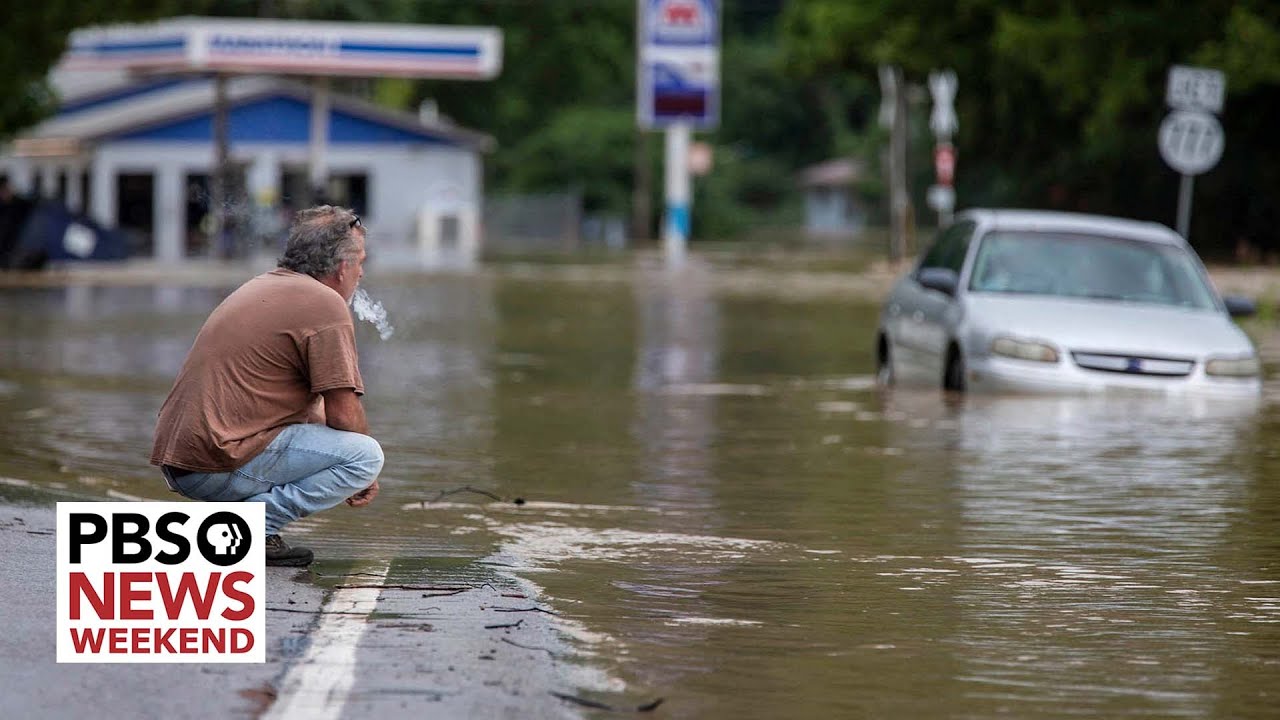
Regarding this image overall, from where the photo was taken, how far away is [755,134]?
402 ft

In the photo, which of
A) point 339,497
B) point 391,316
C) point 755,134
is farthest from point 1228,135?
point 755,134

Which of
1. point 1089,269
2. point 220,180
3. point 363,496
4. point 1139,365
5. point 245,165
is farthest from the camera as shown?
point 245,165

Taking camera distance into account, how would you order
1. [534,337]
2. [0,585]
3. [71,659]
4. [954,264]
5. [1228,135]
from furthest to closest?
[1228,135], [534,337], [954,264], [0,585], [71,659]

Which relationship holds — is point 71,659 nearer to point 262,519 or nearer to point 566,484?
point 262,519

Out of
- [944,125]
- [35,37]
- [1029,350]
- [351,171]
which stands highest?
[35,37]

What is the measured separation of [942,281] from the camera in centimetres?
1750

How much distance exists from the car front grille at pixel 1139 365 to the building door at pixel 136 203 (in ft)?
151

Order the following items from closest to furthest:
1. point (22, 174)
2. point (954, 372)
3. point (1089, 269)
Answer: point (954, 372) → point (1089, 269) → point (22, 174)

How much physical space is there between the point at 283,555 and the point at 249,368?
800 millimetres

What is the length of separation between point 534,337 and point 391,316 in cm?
466

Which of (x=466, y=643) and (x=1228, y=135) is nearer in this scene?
(x=466, y=643)

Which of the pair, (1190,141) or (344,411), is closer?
(344,411)

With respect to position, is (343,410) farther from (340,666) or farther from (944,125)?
(944,125)

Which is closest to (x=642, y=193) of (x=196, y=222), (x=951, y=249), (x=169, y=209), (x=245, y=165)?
(x=196, y=222)
